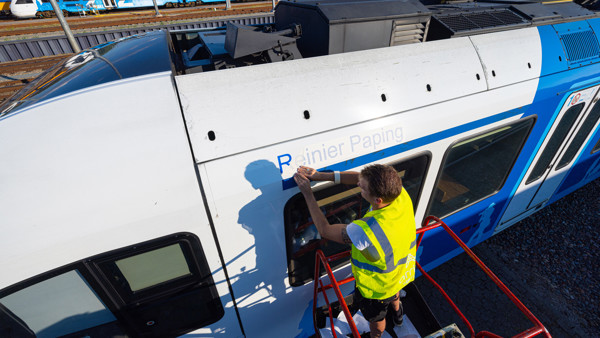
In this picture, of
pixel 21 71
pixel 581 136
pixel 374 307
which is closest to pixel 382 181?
pixel 374 307

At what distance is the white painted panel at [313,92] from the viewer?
165 centimetres

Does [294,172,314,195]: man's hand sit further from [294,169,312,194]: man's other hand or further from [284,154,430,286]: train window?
[284,154,430,286]: train window

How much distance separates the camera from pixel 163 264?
72.5 inches

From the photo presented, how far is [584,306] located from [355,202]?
12.2 ft

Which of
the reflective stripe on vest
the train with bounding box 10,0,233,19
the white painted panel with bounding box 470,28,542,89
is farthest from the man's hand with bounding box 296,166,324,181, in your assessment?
the train with bounding box 10,0,233,19

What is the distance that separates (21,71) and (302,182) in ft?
37.9

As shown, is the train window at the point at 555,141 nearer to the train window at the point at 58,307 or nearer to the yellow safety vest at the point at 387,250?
the yellow safety vest at the point at 387,250

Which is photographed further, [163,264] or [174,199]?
[163,264]

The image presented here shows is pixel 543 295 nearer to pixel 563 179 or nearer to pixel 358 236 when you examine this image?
pixel 563 179

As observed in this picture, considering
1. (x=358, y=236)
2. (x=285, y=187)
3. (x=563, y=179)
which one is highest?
(x=285, y=187)

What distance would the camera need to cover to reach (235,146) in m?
1.66

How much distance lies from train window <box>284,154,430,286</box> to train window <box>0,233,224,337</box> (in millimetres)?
644

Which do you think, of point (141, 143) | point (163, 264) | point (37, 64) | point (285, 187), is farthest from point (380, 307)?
point (37, 64)

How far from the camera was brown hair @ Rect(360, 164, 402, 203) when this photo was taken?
1694 millimetres
